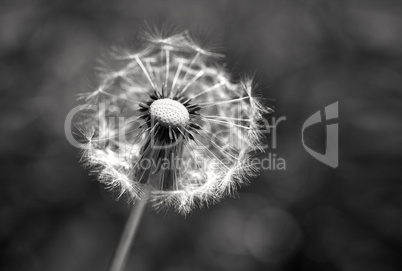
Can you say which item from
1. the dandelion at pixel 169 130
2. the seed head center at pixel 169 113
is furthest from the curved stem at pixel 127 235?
the seed head center at pixel 169 113

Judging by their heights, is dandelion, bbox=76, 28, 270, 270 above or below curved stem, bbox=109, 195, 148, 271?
above

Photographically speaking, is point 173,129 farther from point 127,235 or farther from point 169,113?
point 127,235

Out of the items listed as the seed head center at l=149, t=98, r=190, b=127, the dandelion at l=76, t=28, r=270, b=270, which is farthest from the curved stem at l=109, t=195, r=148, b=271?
the seed head center at l=149, t=98, r=190, b=127

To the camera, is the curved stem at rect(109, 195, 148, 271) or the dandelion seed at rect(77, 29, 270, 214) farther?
the dandelion seed at rect(77, 29, 270, 214)

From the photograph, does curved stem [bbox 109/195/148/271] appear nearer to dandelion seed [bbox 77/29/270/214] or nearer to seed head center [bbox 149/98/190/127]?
dandelion seed [bbox 77/29/270/214]

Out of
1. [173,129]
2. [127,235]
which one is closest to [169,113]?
[173,129]

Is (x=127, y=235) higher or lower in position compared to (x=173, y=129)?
lower
